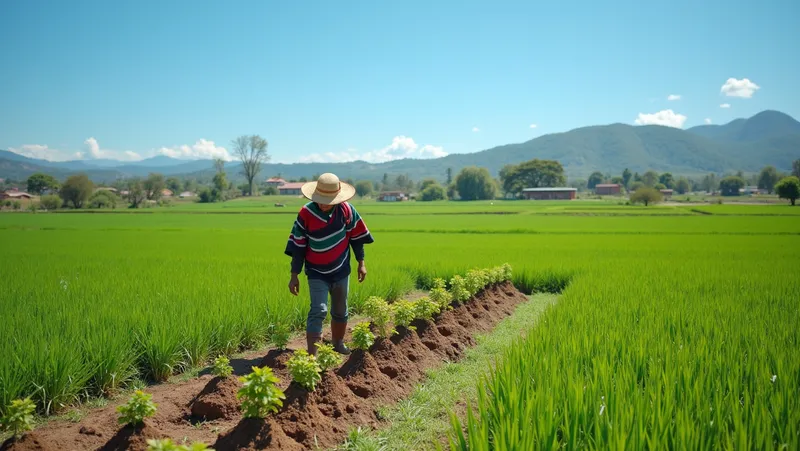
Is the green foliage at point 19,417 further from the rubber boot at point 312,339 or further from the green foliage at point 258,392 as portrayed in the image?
the rubber boot at point 312,339

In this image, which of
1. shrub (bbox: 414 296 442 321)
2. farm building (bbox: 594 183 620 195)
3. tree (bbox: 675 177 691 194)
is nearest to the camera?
shrub (bbox: 414 296 442 321)

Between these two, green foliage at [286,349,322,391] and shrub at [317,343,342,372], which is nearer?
green foliage at [286,349,322,391]

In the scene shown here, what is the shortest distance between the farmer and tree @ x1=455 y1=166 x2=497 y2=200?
110174 mm

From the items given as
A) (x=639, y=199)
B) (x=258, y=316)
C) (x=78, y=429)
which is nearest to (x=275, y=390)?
(x=78, y=429)

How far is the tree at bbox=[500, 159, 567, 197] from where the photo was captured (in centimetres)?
12990

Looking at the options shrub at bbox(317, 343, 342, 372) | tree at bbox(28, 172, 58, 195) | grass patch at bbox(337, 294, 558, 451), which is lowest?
grass patch at bbox(337, 294, 558, 451)

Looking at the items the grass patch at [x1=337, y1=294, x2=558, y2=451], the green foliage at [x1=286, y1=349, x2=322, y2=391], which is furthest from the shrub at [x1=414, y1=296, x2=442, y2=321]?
the green foliage at [x1=286, y1=349, x2=322, y2=391]

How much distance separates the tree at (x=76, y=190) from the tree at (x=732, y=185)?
161374 millimetres

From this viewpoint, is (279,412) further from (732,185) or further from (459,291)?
(732,185)

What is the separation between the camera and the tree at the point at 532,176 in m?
130

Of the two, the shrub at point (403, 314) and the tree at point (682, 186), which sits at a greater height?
the tree at point (682, 186)

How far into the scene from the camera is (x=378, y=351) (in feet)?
18.7

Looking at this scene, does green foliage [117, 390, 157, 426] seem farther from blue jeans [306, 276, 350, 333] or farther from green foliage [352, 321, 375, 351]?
blue jeans [306, 276, 350, 333]

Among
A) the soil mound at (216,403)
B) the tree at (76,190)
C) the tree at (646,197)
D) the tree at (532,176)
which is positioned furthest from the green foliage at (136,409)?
the tree at (532,176)
